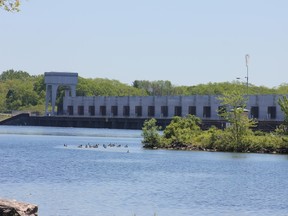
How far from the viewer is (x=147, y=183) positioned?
52938 mm

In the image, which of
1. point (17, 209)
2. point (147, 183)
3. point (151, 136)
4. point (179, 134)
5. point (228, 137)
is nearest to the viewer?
point (17, 209)

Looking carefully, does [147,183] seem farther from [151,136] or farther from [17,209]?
[151,136]

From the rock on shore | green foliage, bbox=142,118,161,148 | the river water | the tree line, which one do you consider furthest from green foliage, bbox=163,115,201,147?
the rock on shore

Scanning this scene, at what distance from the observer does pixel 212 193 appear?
156 feet

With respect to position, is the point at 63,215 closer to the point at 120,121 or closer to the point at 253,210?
the point at 253,210

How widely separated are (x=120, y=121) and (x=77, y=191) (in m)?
151

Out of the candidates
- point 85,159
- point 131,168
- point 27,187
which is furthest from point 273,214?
point 85,159

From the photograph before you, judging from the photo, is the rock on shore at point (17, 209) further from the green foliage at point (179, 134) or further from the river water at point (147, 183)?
the green foliage at point (179, 134)

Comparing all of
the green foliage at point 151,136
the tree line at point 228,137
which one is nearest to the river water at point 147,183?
the tree line at point 228,137

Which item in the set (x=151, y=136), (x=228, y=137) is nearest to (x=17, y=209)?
(x=228, y=137)

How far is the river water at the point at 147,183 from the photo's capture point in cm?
3984

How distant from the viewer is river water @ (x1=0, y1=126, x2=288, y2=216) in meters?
39.8

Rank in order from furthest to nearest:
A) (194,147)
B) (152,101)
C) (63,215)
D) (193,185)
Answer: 1. (152,101)
2. (194,147)
3. (193,185)
4. (63,215)

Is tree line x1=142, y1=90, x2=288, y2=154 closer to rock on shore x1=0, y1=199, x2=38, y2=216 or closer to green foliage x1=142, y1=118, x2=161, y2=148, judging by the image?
green foliage x1=142, y1=118, x2=161, y2=148
